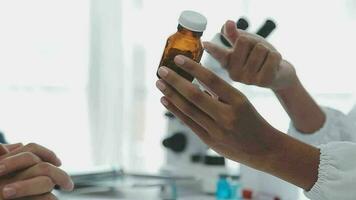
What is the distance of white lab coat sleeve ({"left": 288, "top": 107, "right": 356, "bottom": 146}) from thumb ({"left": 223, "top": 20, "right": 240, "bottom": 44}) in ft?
1.38

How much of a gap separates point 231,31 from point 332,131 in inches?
19.4

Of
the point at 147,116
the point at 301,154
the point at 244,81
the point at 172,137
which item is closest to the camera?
the point at 301,154

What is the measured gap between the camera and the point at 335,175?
0.79 metres

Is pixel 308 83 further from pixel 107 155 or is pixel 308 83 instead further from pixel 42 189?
pixel 42 189

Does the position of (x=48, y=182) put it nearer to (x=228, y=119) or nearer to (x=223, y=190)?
(x=228, y=119)

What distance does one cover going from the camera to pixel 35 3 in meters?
2.33

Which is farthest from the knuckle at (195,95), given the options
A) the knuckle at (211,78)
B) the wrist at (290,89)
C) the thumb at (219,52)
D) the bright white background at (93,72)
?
the bright white background at (93,72)

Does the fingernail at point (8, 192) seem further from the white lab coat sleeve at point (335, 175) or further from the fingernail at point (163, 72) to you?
the white lab coat sleeve at point (335, 175)

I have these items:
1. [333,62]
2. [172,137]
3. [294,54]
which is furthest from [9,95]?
[333,62]

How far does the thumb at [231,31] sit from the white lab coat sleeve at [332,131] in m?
0.42

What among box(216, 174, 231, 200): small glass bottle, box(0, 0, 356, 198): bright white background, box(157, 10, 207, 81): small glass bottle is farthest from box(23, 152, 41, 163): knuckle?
box(0, 0, 356, 198): bright white background

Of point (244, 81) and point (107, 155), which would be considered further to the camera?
point (107, 155)

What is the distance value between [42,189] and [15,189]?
47 mm

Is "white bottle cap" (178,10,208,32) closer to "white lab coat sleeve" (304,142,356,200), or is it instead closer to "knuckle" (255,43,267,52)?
"knuckle" (255,43,267,52)
